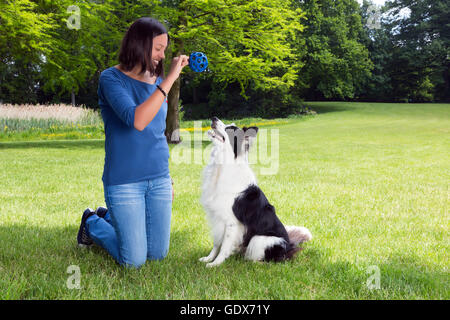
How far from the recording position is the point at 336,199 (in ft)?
20.0

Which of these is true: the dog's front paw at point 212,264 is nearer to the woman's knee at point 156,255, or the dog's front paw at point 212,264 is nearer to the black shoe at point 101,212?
the woman's knee at point 156,255

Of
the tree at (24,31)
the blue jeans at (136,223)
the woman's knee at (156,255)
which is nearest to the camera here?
the blue jeans at (136,223)

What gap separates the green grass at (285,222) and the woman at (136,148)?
0.27m

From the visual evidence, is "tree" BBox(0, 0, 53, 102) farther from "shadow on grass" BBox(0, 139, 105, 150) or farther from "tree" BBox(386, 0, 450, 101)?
"tree" BBox(386, 0, 450, 101)

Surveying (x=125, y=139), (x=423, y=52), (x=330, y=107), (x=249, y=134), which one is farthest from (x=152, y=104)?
(x=423, y=52)

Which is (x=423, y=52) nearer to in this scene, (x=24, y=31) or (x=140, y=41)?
(x=24, y=31)

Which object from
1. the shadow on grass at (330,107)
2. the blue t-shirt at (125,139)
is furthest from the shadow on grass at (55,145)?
the shadow on grass at (330,107)

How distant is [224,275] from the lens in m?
3.16

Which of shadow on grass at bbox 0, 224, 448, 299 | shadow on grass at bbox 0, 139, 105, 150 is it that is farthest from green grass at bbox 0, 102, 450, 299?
shadow on grass at bbox 0, 139, 105, 150

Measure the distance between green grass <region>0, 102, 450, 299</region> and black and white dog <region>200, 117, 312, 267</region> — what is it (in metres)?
0.15

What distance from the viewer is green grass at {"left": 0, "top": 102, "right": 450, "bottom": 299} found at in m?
2.94

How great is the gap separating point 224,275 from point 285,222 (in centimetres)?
189

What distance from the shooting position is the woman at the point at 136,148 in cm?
292
